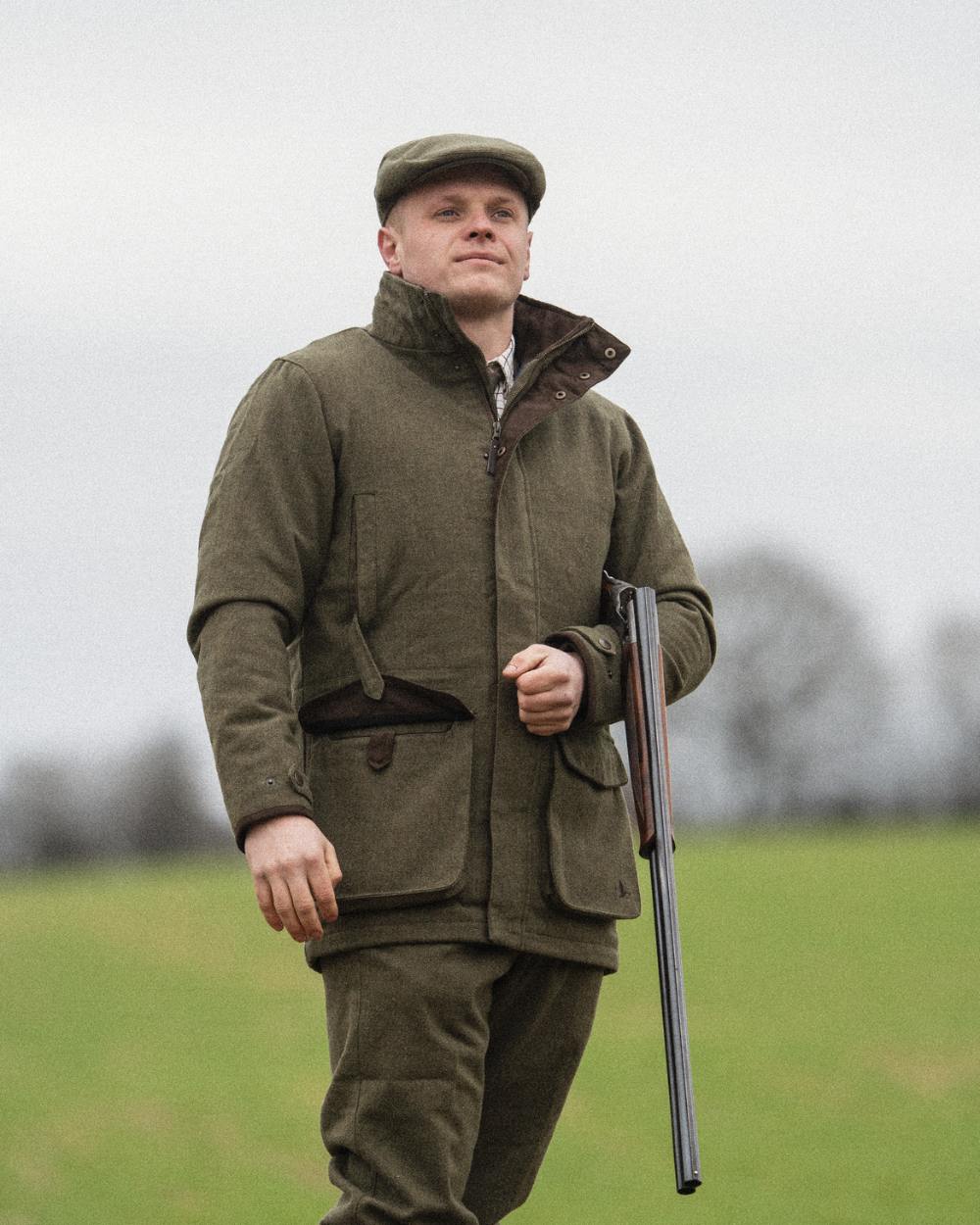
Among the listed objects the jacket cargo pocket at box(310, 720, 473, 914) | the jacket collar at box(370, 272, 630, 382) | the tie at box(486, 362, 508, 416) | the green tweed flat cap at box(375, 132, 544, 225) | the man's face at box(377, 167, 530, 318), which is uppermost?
the green tweed flat cap at box(375, 132, 544, 225)

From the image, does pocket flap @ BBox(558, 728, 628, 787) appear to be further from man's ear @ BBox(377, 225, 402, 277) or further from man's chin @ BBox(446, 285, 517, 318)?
man's ear @ BBox(377, 225, 402, 277)

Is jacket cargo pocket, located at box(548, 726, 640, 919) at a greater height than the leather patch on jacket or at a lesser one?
lesser

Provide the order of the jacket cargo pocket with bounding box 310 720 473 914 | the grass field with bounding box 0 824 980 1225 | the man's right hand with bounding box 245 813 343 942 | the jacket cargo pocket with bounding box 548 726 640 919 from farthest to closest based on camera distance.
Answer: the grass field with bounding box 0 824 980 1225 < the jacket cargo pocket with bounding box 548 726 640 919 < the jacket cargo pocket with bounding box 310 720 473 914 < the man's right hand with bounding box 245 813 343 942

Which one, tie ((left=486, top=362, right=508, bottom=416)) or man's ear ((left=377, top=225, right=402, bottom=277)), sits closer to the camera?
tie ((left=486, top=362, right=508, bottom=416))

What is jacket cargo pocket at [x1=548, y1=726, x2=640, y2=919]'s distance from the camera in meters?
4.05

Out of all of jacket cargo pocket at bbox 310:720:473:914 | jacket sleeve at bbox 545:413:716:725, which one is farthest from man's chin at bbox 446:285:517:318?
jacket cargo pocket at bbox 310:720:473:914

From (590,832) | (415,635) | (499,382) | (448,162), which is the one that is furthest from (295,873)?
(448,162)

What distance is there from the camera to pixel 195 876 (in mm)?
38125

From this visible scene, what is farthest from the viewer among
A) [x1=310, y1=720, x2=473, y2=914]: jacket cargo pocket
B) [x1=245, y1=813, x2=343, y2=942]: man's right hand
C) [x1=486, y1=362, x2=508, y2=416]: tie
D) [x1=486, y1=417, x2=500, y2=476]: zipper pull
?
[x1=486, y1=362, x2=508, y2=416]: tie

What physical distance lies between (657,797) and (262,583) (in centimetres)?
85

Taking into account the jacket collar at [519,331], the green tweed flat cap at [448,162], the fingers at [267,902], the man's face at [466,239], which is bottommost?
the fingers at [267,902]

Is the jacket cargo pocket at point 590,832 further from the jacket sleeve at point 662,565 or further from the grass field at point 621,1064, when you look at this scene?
the grass field at point 621,1064

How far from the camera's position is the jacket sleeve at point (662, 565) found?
14.5 feet

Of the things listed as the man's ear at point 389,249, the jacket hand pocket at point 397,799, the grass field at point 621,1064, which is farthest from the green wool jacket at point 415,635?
the grass field at point 621,1064
